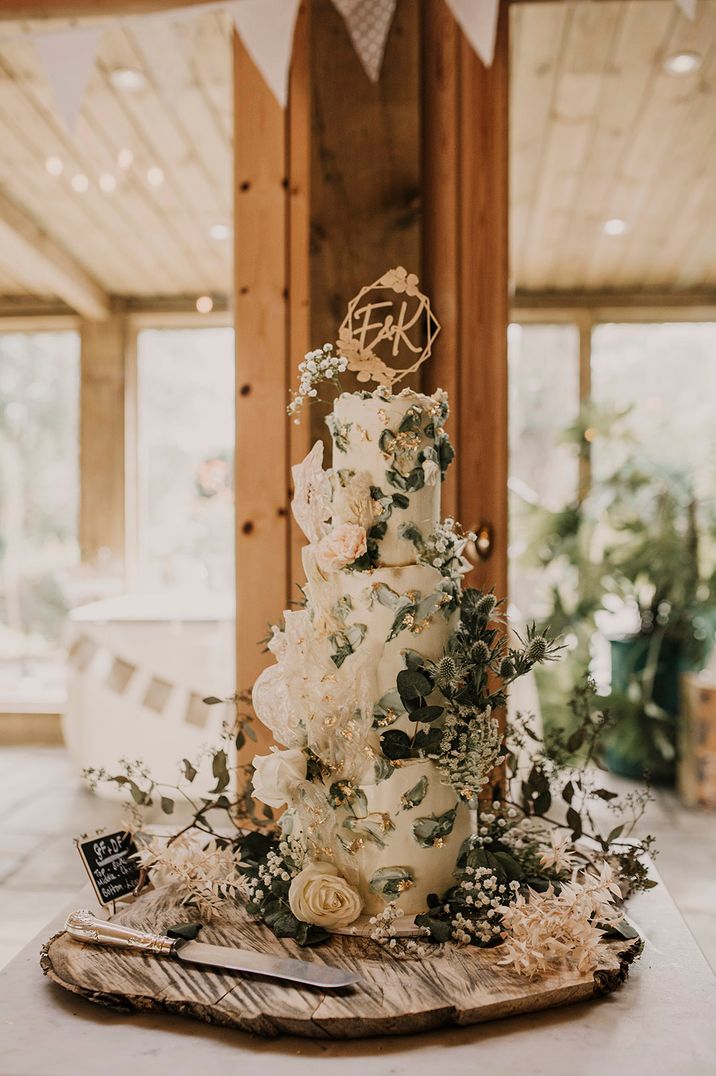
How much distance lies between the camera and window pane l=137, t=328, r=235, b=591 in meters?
4.60

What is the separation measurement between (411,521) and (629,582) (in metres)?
2.93

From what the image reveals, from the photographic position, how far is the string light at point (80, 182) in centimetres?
333

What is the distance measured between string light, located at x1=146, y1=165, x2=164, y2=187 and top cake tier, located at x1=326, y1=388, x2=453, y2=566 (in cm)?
260

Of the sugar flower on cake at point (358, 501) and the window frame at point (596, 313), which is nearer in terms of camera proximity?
the sugar flower on cake at point (358, 501)

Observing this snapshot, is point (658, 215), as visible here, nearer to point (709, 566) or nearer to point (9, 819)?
point (709, 566)

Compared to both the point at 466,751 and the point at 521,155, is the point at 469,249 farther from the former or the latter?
the point at 521,155

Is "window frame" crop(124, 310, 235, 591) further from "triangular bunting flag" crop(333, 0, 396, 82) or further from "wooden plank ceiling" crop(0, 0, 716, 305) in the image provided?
"triangular bunting flag" crop(333, 0, 396, 82)

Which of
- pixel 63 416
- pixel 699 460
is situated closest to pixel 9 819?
pixel 63 416

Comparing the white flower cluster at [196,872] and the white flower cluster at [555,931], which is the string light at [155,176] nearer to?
the white flower cluster at [196,872]

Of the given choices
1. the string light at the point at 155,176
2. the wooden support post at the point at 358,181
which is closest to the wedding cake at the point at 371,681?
the wooden support post at the point at 358,181

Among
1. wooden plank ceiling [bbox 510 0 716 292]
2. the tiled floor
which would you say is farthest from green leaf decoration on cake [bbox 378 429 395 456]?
wooden plank ceiling [bbox 510 0 716 292]

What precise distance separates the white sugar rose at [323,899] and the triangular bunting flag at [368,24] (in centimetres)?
132

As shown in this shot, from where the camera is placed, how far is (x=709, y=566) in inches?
152

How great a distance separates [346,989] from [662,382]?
402cm
